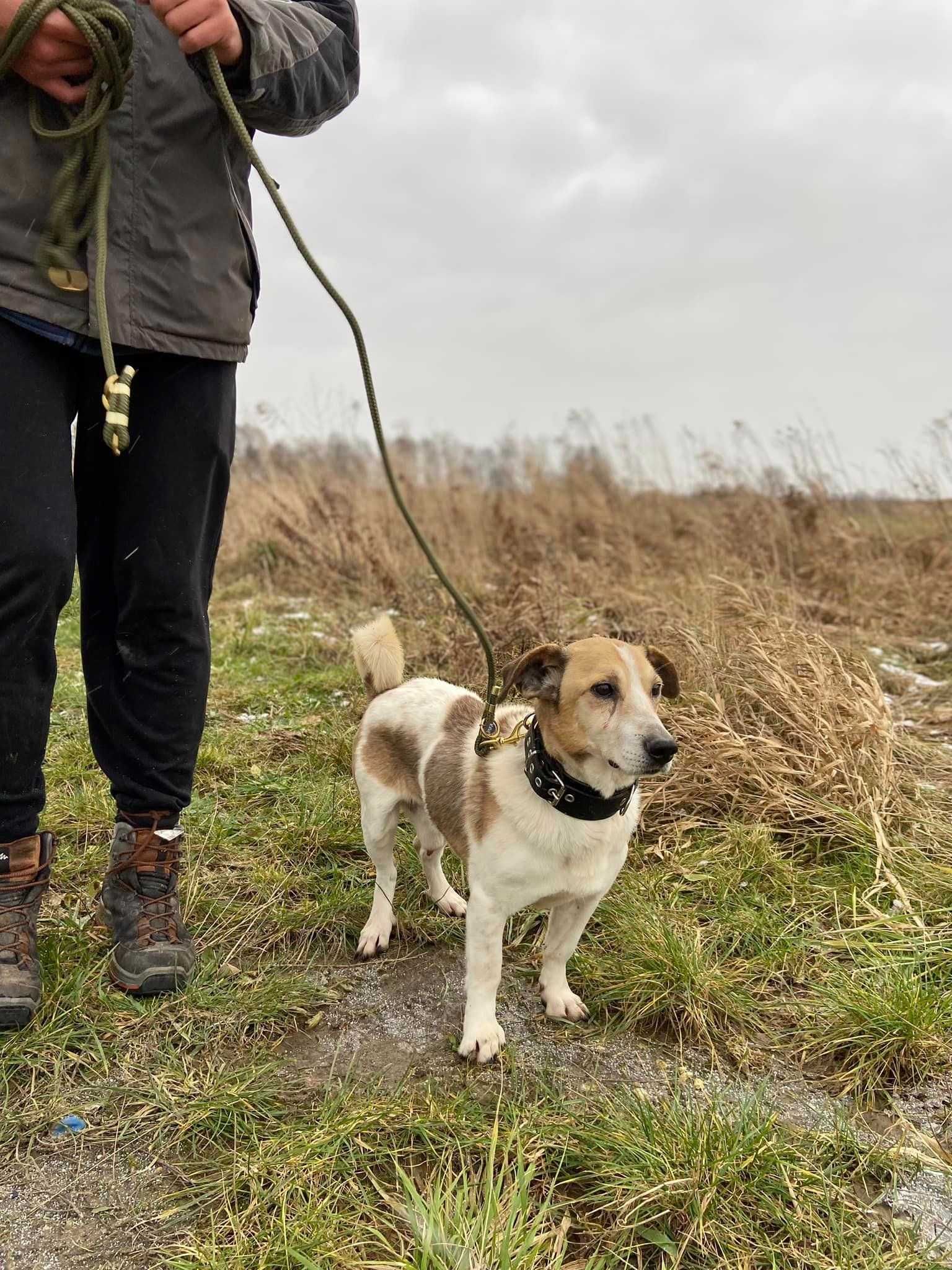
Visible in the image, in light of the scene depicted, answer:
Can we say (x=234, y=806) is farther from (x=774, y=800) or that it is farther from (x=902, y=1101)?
(x=902, y=1101)

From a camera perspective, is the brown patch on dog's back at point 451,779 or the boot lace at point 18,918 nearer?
the boot lace at point 18,918

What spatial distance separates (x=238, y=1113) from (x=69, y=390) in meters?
1.60

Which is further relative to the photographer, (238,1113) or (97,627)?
(97,627)

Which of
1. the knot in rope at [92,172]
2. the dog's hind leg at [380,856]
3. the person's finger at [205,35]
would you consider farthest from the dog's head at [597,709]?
the person's finger at [205,35]

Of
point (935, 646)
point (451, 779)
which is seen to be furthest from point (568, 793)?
point (935, 646)

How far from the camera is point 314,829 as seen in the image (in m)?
3.03

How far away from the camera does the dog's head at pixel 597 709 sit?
6.78ft

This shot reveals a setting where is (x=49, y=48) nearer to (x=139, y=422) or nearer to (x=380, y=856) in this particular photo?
(x=139, y=422)

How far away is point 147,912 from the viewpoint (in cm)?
227

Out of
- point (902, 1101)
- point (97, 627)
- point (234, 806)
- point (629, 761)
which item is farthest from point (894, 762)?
point (97, 627)

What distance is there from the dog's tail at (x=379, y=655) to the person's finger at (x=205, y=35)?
1.58 metres

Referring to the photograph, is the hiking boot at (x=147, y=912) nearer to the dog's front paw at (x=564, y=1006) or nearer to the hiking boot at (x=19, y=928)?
the hiking boot at (x=19, y=928)

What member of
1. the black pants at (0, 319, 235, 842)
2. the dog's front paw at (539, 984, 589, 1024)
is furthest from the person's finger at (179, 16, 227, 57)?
the dog's front paw at (539, 984, 589, 1024)

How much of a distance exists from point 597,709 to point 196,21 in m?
1.66
